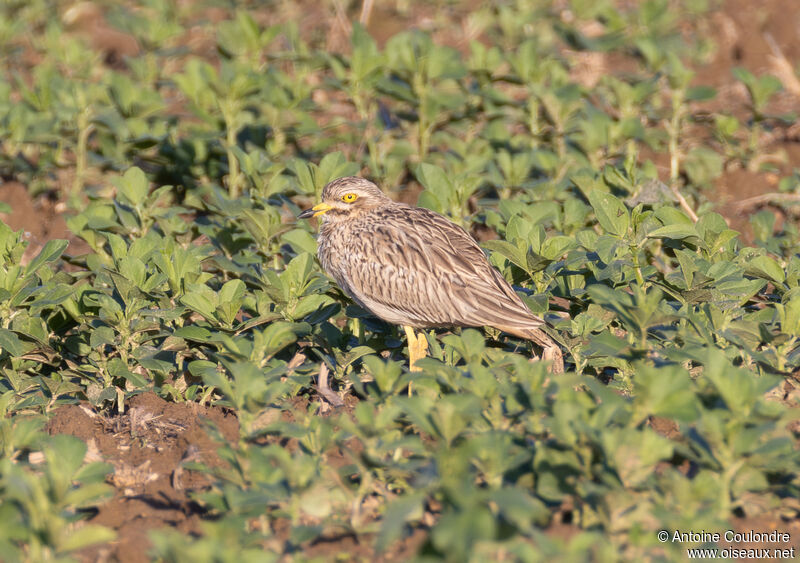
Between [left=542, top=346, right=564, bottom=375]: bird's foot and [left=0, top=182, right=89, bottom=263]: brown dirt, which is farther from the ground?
[left=0, top=182, right=89, bottom=263]: brown dirt

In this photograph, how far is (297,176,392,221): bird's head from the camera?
6547mm

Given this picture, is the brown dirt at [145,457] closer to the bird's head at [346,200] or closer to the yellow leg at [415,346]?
the yellow leg at [415,346]

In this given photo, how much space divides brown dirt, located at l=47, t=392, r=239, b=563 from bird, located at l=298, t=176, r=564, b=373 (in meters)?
1.10

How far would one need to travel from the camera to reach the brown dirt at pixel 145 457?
176 inches

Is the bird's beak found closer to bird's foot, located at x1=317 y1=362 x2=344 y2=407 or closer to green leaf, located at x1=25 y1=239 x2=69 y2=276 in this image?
bird's foot, located at x1=317 y1=362 x2=344 y2=407

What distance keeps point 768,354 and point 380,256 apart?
7.20ft

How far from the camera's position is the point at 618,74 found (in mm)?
10023

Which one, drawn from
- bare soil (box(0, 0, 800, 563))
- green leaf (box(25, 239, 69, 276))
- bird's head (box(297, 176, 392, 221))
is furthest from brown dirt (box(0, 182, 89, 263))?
bird's head (box(297, 176, 392, 221))

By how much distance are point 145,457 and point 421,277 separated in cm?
183

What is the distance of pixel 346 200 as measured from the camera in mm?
6551

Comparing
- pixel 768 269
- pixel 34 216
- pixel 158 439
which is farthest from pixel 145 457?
pixel 34 216

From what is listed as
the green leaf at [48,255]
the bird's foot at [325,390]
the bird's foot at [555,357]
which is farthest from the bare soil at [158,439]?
the green leaf at [48,255]

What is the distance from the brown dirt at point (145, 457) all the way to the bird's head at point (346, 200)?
Answer: 1567mm

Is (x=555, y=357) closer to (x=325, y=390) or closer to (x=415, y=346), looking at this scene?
(x=415, y=346)
